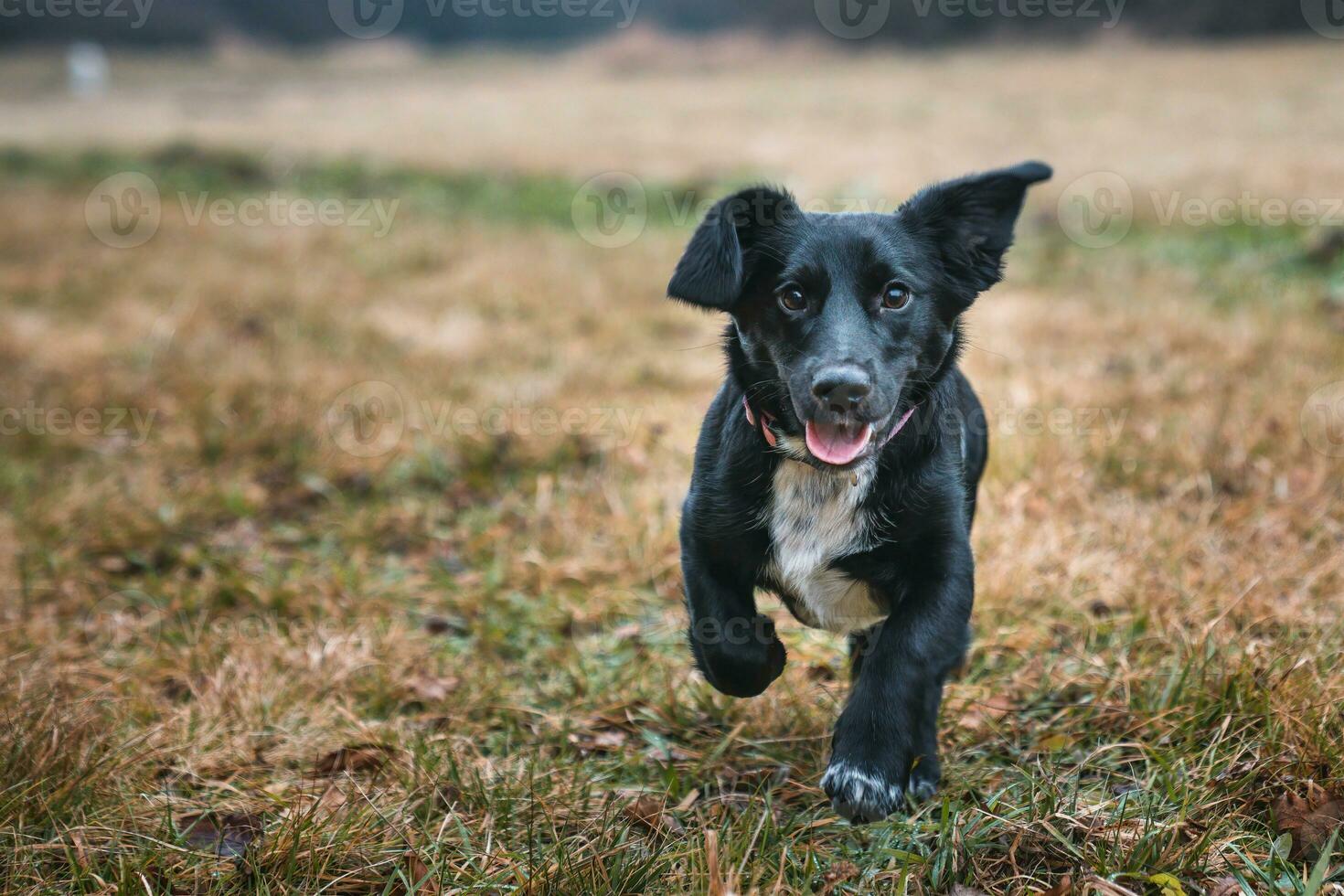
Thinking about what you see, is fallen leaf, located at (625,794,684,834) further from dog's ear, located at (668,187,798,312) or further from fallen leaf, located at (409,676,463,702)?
dog's ear, located at (668,187,798,312)

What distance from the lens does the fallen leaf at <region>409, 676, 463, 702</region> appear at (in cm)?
300

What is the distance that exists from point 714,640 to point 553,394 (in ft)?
11.9

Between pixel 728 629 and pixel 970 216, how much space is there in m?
1.20

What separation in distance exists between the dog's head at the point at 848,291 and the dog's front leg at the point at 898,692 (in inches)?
13.9

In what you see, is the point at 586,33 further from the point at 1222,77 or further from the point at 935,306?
the point at 935,306

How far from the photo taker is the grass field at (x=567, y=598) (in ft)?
7.09

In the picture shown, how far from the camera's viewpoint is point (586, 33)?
22469 mm

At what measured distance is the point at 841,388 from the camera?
85.0 inches

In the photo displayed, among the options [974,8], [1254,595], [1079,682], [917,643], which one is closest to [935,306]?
[917,643]

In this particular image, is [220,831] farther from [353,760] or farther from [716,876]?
[716,876]

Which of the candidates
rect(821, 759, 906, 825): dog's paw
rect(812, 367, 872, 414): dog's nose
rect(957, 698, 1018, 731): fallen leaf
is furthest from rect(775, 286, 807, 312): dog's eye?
rect(957, 698, 1018, 731): fallen leaf

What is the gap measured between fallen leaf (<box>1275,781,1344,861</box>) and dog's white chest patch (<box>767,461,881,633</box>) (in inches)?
37.7

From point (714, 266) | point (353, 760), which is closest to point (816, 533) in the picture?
point (714, 266)

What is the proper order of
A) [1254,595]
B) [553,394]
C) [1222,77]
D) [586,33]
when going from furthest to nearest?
[586,33], [1222,77], [553,394], [1254,595]
